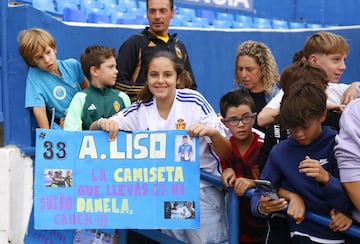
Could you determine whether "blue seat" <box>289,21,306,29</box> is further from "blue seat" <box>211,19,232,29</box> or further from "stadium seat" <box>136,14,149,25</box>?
"stadium seat" <box>136,14,149,25</box>

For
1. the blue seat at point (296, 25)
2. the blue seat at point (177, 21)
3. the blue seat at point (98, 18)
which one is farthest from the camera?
the blue seat at point (296, 25)

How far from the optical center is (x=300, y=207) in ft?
8.54

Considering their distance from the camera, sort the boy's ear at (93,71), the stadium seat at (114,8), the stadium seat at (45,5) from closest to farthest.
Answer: the boy's ear at (93,71) → the stadium seat at (45,5) → the stadium seat at (114,8)

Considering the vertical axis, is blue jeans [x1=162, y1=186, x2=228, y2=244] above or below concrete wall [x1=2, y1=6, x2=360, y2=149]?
below

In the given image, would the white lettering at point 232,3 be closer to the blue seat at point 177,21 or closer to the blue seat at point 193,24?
the blue seat at point 193,24

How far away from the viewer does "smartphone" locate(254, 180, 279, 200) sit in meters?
2.63

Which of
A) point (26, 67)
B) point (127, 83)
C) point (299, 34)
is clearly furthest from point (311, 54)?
point (299, 34)

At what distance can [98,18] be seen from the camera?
30.1 ft

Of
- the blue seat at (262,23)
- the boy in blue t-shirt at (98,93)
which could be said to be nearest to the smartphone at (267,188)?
the boy in blue t-shirt at (98,93)

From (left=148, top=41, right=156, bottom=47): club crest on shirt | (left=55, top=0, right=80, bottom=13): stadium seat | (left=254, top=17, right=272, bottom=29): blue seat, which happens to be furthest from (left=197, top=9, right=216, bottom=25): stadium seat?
(left=148, top=41, right=156, bottom=47): club crest on shirt

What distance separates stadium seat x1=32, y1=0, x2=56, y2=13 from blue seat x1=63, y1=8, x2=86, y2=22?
368mm

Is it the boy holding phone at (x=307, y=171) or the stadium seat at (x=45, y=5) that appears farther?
the stadium seat at (x=45, y=5)

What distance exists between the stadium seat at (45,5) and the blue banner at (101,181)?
581 centimetres

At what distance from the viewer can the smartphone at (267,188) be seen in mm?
2635
